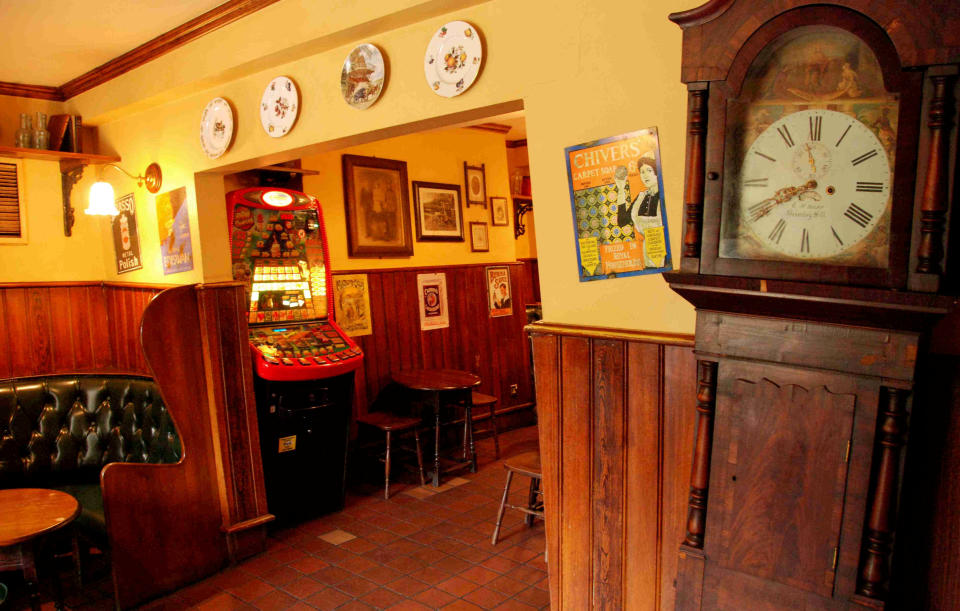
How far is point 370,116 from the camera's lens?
292 cm

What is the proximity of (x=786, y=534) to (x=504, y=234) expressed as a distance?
515cm

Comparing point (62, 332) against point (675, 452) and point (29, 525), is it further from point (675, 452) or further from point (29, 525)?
point (675, 452)

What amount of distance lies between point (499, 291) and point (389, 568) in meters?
3.28

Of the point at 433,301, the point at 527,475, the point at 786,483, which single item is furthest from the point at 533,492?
the point at 786,483

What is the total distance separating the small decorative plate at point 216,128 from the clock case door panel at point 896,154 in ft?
9.39

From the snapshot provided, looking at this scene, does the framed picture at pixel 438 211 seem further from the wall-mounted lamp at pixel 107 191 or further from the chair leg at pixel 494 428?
the wall-mounted lamp at pixel 107 191

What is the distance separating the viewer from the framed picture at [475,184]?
6.16m

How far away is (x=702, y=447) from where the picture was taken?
1.69m

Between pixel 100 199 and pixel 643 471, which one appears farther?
pixel 100 199

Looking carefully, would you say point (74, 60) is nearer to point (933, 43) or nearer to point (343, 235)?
point (343, 235)

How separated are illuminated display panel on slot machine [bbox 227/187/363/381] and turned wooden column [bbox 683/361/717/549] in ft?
9.15

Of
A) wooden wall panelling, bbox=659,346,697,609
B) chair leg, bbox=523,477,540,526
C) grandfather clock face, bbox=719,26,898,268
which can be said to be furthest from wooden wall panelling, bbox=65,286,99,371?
grandfather clock face, bbox=719,26,898,268

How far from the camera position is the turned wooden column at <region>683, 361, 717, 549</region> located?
1681 mm

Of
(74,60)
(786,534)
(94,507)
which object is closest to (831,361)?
(786,534)
